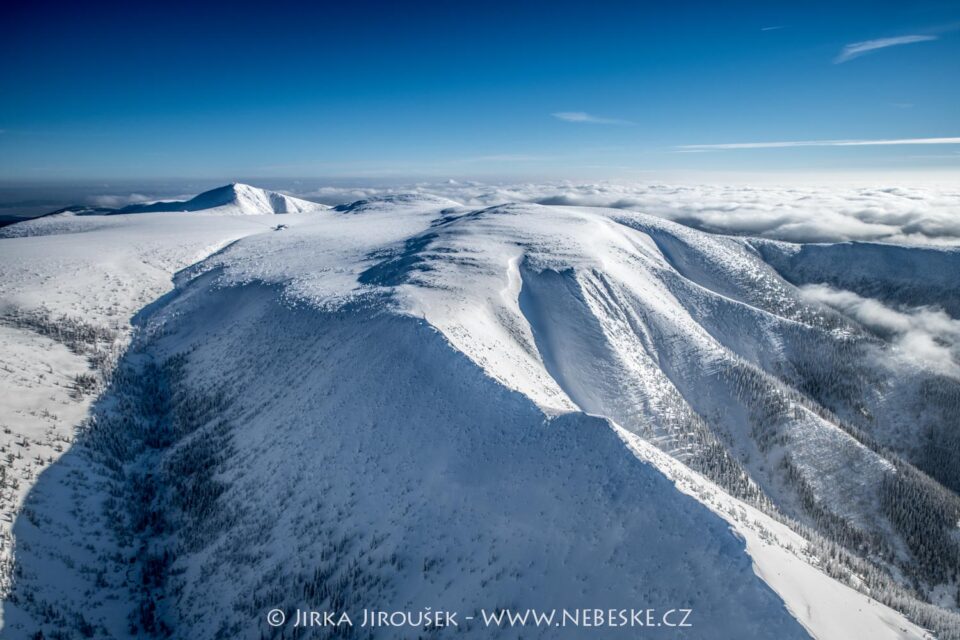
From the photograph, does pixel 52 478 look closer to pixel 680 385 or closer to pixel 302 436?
pixel 302 436

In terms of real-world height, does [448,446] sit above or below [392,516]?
above

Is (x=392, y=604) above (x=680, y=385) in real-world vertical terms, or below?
above

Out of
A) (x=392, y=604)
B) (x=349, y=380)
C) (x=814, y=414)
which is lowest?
(x=814, y=414)

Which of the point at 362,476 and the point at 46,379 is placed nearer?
the point at 362,476

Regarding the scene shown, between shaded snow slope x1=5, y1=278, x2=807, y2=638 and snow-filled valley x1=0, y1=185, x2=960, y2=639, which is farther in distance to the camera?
snow-filled valley x1=0, y1=185, x2=960, y2=639

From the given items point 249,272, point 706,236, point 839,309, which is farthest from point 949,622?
point 839,309

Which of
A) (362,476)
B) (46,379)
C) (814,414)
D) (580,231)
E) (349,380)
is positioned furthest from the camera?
(580,231)

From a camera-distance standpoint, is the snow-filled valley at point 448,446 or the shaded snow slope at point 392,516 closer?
the shaded snow slope at point 392,516

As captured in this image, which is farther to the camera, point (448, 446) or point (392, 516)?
point (448, 446)
